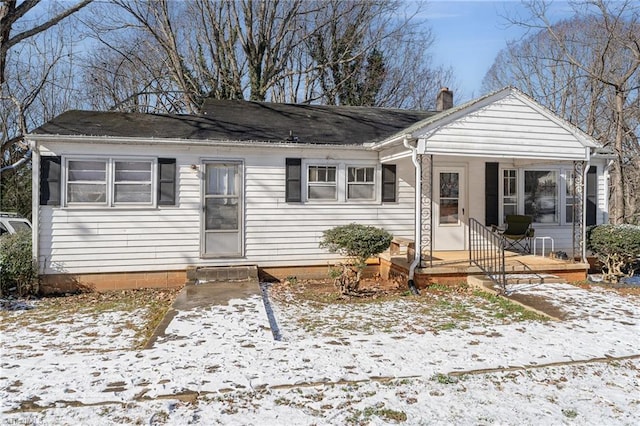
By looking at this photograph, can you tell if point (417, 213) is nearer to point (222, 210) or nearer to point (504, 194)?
point (504, 194)

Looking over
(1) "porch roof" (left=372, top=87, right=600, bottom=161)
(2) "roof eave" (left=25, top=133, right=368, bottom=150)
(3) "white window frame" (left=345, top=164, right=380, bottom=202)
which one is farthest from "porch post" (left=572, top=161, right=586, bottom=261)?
(2) "roof eave" (left=25, top=133, right=368, bottom=150)

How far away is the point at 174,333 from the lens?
196 inches

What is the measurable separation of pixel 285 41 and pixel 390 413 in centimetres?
2022

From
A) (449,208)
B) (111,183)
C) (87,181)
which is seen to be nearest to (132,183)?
(111,183)

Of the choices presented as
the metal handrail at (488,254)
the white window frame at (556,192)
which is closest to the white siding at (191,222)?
the metal handrail at (488,254)

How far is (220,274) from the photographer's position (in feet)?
26.8

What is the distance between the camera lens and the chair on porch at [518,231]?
972 cm

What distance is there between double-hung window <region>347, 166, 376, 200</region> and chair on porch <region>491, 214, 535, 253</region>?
3357 millimetres

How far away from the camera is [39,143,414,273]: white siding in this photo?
7.93 m

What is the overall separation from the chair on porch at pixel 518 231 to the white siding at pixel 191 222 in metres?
2.53

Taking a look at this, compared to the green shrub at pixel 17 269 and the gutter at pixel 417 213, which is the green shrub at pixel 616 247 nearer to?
the gutter at pixel 417 213

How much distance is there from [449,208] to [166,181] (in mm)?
6645

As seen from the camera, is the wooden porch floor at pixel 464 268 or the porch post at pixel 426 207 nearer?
the wooden porch floor at pixel 464 268

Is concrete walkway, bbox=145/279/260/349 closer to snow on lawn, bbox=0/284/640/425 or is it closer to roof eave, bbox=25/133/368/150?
snow on lawn, bbox=0/284/640/425
